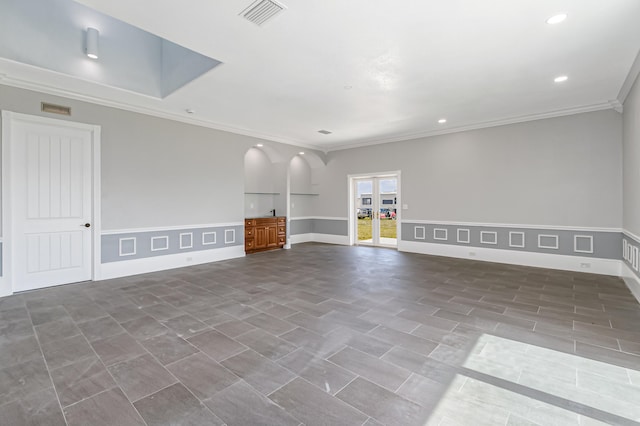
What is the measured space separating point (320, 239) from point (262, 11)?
736 centimetres

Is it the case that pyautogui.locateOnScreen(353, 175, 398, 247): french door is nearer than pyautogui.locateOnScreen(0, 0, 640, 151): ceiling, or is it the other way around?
pyautogui.locateOnScreen(0, 0, 640, 151): ceiling

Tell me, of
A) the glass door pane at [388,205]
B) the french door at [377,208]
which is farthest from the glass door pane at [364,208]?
the glass door pane at [388,205]

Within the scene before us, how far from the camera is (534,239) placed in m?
5.90

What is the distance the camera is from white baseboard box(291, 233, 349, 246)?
29.4 feet

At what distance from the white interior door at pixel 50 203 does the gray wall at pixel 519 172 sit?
21.2 ft

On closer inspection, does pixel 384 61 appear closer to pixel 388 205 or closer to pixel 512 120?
pixel 512 120

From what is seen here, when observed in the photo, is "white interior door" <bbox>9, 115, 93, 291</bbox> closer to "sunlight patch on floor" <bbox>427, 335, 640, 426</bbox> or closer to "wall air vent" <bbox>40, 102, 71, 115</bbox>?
"wall air vent" <bbox>40, 102, 71, 115</bbox>

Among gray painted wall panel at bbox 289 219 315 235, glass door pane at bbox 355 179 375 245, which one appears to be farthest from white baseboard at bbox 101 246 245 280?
glass door pane at bbox 355 179 375 245

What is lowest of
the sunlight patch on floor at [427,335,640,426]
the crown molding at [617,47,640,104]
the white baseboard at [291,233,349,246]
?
the sunlight patch on floor at [427,335,640,426]

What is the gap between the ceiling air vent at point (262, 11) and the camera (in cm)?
260

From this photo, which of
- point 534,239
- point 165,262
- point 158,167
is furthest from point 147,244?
point 534,239

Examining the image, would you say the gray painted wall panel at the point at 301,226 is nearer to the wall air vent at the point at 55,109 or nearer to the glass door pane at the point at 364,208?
the glass door pane at the point at 364,208

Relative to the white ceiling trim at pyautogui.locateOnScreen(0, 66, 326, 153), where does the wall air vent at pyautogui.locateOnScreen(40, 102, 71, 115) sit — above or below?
below

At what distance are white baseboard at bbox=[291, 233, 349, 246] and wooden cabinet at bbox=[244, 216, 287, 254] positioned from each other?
0.86 meters
